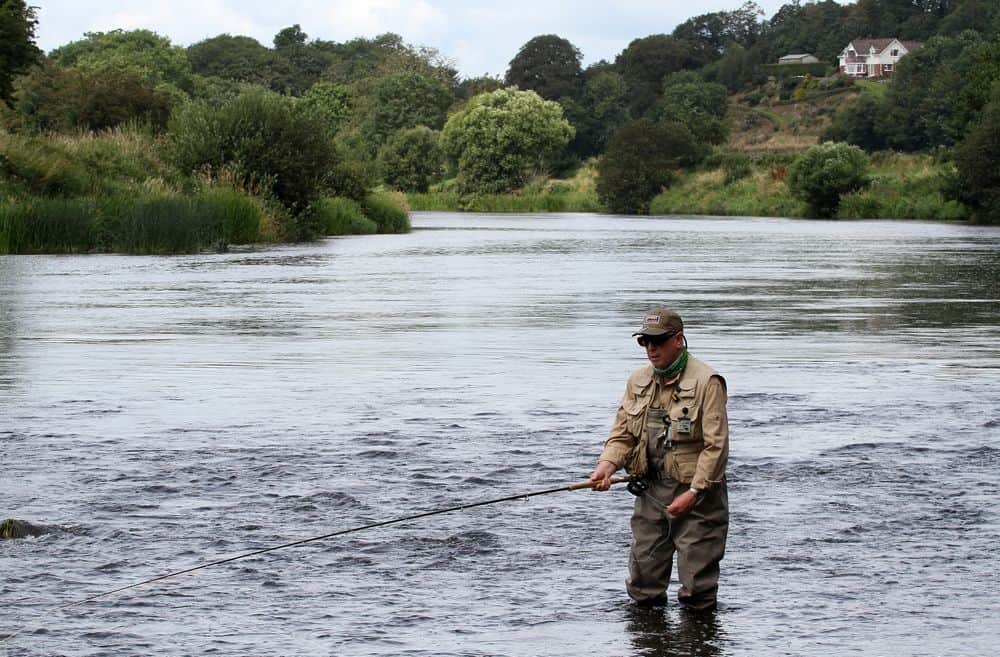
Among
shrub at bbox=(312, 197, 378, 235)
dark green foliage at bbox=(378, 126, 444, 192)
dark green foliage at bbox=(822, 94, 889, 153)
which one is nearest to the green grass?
dark green foliage at bbox=(822, 94, 889, 153)

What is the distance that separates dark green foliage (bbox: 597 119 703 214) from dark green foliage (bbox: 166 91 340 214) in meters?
54.1

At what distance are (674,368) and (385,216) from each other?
186 ft

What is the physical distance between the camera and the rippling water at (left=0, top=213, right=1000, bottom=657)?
6.54 m

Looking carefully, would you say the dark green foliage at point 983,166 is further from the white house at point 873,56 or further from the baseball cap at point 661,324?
the white house at point 873,56

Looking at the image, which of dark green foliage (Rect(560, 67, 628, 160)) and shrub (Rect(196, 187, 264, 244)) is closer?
shrub (Rect(196, 187, 264, 244))

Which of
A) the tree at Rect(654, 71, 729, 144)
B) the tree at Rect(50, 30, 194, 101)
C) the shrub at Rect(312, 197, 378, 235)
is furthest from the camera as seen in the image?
the tree at Rect(654, 71, 729, 144)

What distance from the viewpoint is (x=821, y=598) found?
6.93m

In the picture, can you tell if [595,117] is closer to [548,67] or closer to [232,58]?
[548,67]

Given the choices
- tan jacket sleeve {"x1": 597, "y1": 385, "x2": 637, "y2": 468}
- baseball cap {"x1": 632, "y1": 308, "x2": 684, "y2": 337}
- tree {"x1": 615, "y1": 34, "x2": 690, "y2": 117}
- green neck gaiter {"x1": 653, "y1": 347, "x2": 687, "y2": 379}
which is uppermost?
tree {"x1": 615, "y1": 34, "x2": 690, "y2": 117}

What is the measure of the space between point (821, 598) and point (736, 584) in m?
0.41

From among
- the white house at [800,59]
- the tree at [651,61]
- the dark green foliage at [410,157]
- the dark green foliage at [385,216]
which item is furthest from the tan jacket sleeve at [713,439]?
the white house at [800,59]

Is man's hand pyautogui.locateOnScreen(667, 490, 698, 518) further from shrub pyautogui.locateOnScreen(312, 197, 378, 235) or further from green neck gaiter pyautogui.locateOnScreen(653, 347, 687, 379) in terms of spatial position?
shrub pyautogui.locateOnScreen(312, 197, 378, 235)

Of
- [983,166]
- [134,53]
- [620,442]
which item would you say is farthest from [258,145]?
[134,53]

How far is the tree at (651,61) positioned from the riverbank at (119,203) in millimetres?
116841
